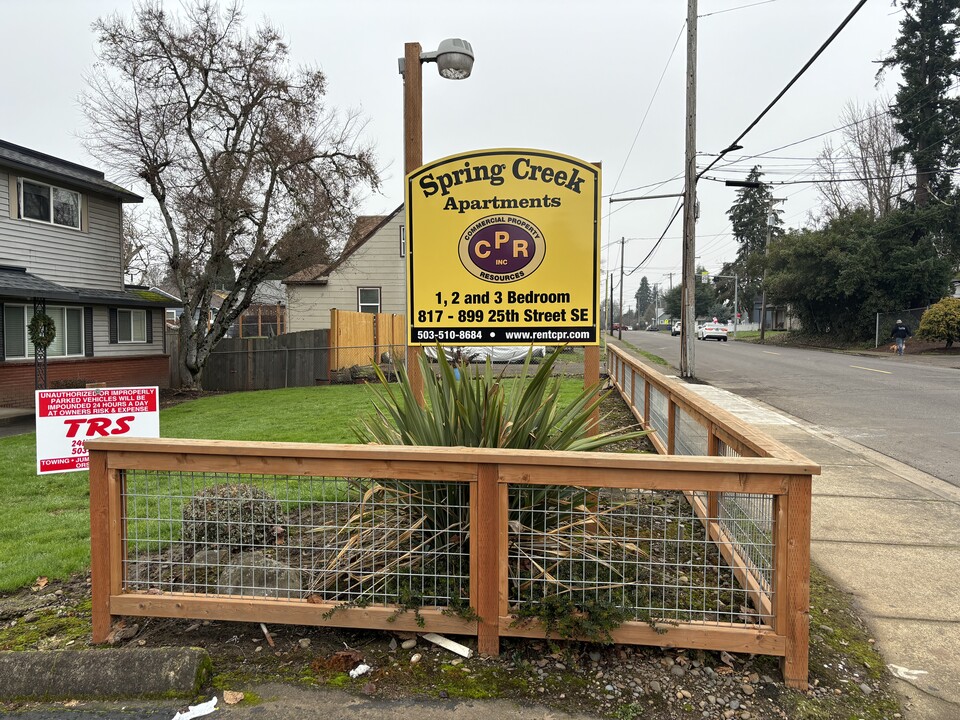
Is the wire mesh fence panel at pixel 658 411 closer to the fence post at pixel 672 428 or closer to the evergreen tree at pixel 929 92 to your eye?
the fence post at pixel 672 428

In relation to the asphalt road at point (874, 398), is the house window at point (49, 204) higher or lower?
higher

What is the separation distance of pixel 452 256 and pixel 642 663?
3.23m

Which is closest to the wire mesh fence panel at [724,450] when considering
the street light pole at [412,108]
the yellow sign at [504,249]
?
the yellow sign at [504,249]

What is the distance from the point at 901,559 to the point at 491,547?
3.17 m

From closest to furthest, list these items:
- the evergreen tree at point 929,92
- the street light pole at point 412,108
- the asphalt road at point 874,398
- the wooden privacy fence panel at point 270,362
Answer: the street light pole at point 412,108
the asphalt road at point 874,398
the wooden privacy fence panel at point 270,362
the evergreen tree at point 929,92

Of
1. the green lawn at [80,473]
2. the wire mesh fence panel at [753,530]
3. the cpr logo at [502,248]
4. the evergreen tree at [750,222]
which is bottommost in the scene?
the green lawn at [80,473]

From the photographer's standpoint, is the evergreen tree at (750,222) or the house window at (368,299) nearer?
the house window at (368,299)

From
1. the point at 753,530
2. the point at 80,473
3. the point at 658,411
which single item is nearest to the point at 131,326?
the point at 80,473

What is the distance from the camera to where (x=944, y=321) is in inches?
992

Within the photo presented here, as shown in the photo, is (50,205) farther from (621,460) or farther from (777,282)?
(777,282)

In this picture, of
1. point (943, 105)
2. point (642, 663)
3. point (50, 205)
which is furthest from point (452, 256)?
point (943, 105)

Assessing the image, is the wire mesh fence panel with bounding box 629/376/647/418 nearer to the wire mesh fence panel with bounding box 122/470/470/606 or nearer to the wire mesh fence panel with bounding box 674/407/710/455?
the wire mesh fence panel with bounding box 674/407/710/455

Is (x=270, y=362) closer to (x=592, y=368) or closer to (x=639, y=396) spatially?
(x=639, y=396)

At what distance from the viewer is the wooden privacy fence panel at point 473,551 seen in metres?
2.79
